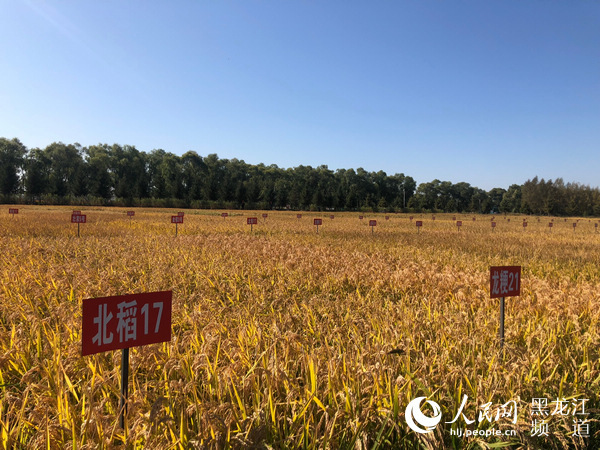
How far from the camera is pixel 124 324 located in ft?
6.61

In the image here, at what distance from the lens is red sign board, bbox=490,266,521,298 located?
10.9ft

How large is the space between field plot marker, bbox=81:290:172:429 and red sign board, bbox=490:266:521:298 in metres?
2.93

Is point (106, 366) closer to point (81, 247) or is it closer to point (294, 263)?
point (294, 263)

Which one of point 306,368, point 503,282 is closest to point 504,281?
point 503,282

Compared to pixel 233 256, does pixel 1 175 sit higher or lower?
higher

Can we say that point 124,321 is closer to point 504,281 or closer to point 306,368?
point 306,368

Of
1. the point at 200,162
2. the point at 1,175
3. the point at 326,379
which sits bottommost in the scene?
the point at 326,379

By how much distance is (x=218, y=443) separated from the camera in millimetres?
1743

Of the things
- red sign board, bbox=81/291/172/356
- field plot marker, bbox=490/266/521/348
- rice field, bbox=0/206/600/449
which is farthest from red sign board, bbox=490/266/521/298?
red sign board, bbox=81/291/172/356

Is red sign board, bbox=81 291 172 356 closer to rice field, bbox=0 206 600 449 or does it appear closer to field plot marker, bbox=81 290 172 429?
field plot marker, bbox=81 290 172 429

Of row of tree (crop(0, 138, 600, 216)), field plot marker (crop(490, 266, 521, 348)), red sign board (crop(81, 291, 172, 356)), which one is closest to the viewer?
red sign board (crop(81, 291, 172, 356))

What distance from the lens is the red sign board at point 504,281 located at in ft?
10.9

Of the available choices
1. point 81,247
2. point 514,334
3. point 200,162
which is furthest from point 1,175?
point 514,334

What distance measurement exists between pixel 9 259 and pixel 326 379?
7.96 m
